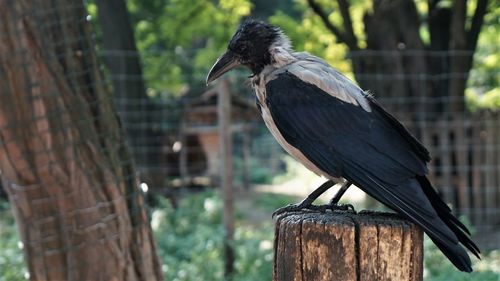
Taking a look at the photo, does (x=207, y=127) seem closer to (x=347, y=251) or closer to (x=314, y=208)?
(x=314, y=208)

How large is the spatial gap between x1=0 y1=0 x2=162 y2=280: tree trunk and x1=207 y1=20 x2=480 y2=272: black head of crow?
46.1 inches

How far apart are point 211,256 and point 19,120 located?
11.5 ft

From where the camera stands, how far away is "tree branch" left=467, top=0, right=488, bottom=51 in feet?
32.7

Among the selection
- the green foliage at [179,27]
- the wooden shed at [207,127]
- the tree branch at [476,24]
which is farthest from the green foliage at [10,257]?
the tree branch at [476,24]

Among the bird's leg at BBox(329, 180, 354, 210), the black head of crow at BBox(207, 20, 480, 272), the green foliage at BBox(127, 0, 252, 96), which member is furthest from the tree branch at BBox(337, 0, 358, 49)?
the bird's leg at BBox(329, 180, 354, 210)

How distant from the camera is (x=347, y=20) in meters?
10.1

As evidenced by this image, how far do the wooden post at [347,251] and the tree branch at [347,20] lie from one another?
24.4 ft

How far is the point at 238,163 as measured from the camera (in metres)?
19.3

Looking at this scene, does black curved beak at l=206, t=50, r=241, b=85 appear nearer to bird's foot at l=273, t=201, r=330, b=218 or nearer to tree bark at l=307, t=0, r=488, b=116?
bird's foot at l=273, t=201, r=330, b=218

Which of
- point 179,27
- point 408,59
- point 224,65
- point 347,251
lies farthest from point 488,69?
point 347,251

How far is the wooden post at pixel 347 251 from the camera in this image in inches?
106

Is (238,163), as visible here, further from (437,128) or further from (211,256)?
(211,256)

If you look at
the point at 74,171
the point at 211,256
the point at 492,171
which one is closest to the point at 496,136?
the point at 492,171

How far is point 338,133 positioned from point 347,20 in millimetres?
6948
